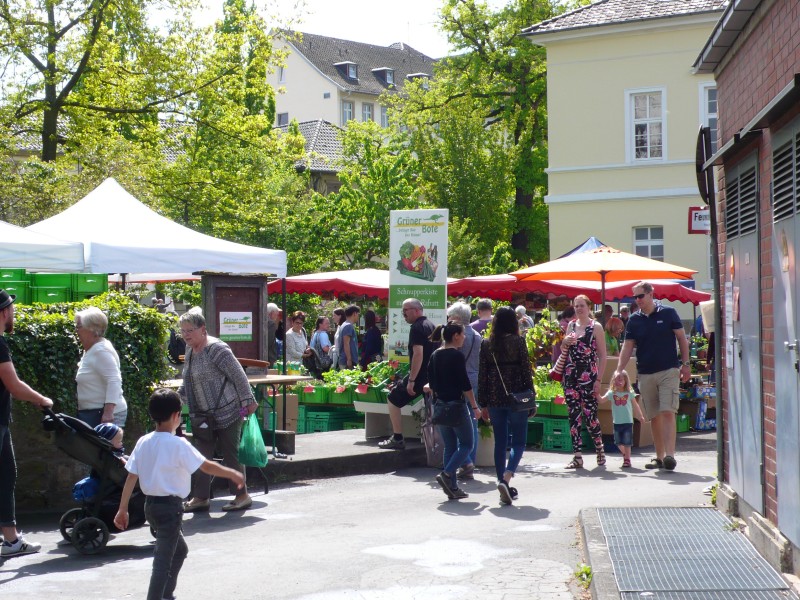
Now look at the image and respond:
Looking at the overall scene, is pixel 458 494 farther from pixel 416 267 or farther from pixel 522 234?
pixel 522 234

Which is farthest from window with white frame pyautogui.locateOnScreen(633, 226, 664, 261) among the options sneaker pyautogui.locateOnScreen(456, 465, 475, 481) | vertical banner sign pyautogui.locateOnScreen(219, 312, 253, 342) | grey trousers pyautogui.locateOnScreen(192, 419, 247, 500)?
grey trousers pyautogui.locateOnScreen(192, 419, 247, 500)

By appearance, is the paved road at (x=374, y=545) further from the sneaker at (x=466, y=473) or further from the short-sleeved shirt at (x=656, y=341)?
the short-sleeved shirt at (x=656, y=341)

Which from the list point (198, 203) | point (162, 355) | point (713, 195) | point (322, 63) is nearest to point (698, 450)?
point (713, 195)

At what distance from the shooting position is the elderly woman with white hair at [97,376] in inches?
355

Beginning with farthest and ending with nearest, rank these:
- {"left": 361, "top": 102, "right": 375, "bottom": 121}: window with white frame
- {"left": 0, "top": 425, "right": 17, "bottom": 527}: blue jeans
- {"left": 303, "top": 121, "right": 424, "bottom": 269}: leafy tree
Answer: {"left": 361, "top": 102, "right": 375, "bottom": 121}: window with white frame < {"left": 303, "top": 121, "right": 424, "bottom": 269}: leafy tree < {"left": 0, "top": 425, "right": 17, "bottom": 527}: blue jeans

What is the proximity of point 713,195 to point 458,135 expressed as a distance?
33.6 metres

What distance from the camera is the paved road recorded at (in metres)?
7.05

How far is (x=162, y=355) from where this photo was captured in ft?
35.4

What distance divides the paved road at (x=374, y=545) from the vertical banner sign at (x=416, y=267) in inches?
94.3

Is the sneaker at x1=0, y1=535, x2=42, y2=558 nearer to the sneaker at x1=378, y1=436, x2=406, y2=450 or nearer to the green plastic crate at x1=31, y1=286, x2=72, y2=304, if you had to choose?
the green plastic crate at x1=31, y1=286, x2=72, y2=304

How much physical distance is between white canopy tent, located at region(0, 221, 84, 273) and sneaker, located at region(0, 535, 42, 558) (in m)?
4.49

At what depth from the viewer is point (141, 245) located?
13453 millimetres

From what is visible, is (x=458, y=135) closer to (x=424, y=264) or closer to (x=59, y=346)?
(x=424, y=264)

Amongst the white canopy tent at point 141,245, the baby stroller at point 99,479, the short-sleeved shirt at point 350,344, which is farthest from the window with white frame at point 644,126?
the baby stroller at point 99,479
